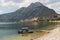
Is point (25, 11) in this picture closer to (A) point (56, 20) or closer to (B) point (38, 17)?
(B) point (38, 17)

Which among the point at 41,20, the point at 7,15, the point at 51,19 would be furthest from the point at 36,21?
the point at 7,15

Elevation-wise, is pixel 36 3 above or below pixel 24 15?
above

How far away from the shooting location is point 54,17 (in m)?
120

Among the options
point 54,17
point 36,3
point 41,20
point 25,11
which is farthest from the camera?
point 36,3

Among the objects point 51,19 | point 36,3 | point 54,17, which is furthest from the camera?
point 36,3

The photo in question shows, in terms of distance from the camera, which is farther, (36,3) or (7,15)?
(36,3)

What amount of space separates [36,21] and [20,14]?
16.6m

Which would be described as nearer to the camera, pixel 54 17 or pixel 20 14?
pixel 54 17

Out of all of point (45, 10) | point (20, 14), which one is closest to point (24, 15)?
point (20, 14)

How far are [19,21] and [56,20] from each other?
3895 cm

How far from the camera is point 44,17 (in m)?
129

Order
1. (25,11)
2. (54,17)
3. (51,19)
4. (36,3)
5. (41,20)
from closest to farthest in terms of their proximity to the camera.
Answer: (54,17) → (51,19) → (41,20) → (25,11) → (36,3)

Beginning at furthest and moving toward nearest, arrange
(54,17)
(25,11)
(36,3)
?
(36,3)
(25,11)
(54,17)

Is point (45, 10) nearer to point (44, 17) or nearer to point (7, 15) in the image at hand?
point (44, 17)
